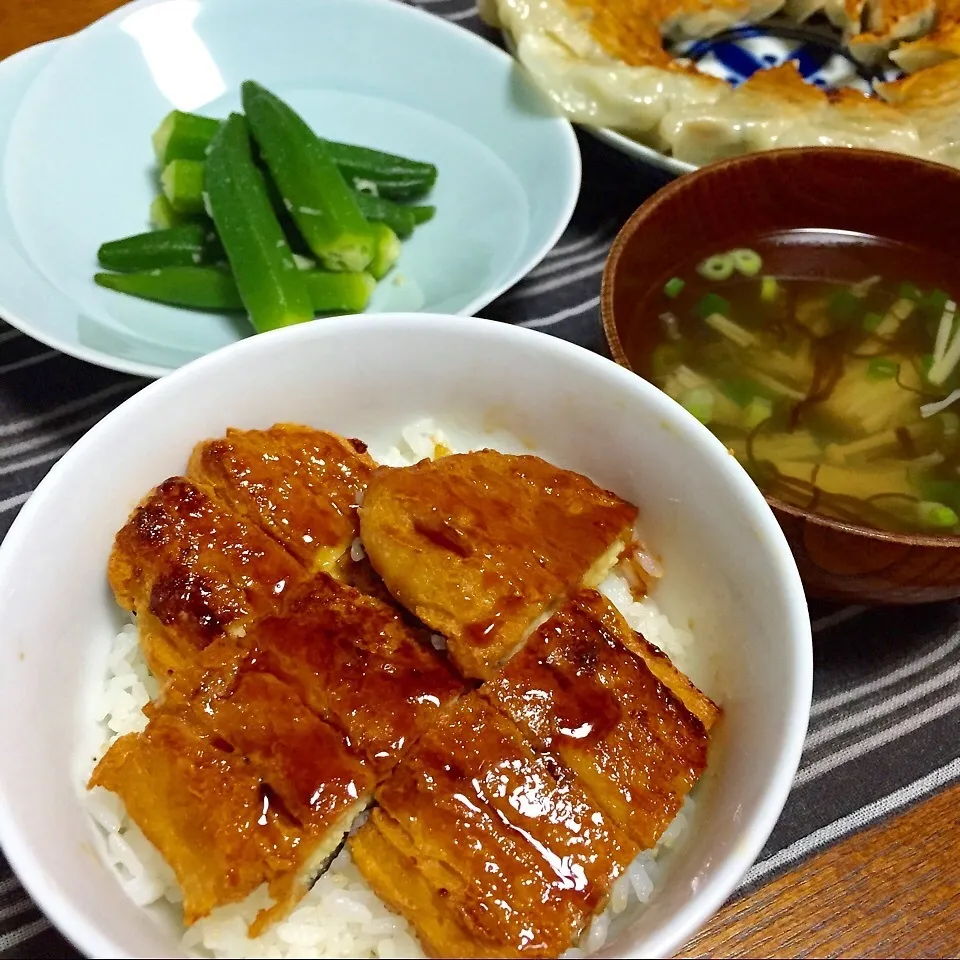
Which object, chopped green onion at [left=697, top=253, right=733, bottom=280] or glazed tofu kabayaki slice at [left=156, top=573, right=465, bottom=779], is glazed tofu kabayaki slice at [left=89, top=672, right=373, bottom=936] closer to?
glazed tofu kabayaki slice at [left=156, top=573, right=465, bottom=779]

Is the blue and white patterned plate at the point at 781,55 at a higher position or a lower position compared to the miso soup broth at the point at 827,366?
higher

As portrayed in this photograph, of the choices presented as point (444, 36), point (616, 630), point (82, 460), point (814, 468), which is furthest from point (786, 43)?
point (82, 460)

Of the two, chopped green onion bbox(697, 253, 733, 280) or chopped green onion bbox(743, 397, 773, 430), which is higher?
chopped green onion bbox(697, 253, 733, 280)

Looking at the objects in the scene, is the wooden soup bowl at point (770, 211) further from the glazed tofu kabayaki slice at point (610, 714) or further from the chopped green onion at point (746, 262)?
the glazed tofu kabayaki slice at point (610, 714)

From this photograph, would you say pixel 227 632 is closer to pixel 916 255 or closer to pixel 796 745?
pixel 796 745

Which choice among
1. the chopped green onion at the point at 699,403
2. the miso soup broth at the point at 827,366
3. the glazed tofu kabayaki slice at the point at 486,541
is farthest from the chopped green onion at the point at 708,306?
the glazed tofu kabayaki slice at the point at 486,541

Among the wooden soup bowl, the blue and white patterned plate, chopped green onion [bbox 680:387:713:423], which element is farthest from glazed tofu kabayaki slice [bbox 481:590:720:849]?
the blue and white patterned plate

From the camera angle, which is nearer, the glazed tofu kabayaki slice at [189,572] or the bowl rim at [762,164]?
the glazed tofu kabayaki slice at [189,572]
